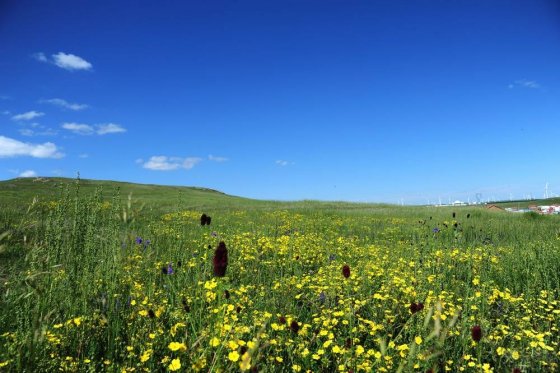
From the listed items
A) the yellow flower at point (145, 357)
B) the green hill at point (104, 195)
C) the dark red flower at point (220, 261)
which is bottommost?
the yellow flower at point (145, 357)

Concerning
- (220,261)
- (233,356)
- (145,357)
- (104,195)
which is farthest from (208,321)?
(104,195)

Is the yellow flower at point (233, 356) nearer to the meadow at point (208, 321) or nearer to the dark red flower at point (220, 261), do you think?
the meadow at point (208, 321)


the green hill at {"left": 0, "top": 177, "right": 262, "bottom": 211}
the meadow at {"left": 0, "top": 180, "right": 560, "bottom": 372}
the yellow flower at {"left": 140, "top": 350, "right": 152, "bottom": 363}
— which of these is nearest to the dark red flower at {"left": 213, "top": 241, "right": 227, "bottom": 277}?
the meadow at {"left": 0, "top": 180, "right": 560, "bottom": 372}

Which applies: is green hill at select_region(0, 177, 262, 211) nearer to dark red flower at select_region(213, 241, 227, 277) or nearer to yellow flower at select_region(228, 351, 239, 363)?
dark red flower at select_region(213, 241, 227, 277)

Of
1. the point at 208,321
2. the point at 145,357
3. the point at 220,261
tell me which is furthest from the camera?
the point at 208,321

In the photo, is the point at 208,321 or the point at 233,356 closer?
the point at 233,356

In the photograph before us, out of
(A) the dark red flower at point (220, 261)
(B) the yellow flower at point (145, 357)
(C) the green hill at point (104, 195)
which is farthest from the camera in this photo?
(C) the green hill at point (104, 195)

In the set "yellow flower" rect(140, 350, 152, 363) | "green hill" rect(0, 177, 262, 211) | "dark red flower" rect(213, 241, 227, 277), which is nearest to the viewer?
"dark red flower" rect(213, 241, 227, 277)

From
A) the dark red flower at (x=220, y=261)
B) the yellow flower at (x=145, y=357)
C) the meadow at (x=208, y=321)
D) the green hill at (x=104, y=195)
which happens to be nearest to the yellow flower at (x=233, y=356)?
the meadow at (x=208, y=321)

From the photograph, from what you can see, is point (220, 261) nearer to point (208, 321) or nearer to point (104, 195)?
point (208, 321)

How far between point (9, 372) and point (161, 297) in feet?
7.28

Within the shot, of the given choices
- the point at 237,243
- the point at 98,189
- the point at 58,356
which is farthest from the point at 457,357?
the point at 237,243

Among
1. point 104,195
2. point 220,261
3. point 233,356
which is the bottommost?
point 233,356

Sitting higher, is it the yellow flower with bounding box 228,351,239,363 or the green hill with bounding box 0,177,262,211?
the green hill with bounding box 0,177,262,211
